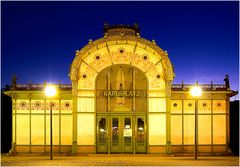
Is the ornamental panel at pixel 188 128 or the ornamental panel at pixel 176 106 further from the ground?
the ornamental panel at pixel 176 106

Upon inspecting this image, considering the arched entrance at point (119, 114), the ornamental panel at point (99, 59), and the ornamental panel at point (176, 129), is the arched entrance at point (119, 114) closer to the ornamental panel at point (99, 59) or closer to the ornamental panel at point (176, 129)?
the ornamental panel at point (99, 59)

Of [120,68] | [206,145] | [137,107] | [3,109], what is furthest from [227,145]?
[3,109]

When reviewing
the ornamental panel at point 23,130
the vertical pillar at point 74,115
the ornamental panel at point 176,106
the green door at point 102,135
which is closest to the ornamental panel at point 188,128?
the ornamental panel at point 176,106

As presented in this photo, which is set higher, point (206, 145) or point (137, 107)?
point (137, 107)

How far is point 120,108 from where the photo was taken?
28.7 metres

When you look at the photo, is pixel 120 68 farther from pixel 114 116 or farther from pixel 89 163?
pixel 89 163

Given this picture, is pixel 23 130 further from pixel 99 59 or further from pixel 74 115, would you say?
pixel 99 59

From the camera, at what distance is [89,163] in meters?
22.5

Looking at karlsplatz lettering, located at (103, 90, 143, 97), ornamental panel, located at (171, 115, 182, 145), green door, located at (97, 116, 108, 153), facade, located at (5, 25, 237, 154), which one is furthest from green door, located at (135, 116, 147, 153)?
green door, located at (97, 116, 108, 153)

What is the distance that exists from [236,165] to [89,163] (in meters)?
7.40

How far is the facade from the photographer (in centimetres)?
2872

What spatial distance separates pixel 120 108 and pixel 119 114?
40 cm

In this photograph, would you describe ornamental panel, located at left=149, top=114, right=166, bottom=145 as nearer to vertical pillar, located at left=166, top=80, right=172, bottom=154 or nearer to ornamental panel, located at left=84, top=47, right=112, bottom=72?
vertical pillar, located at left=166, top=80, right=172, bottom=154

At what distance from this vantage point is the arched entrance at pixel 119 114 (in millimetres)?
28688
